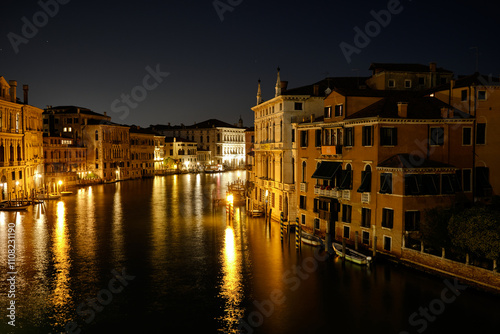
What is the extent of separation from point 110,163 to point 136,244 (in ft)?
155

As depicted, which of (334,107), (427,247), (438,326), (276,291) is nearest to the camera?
(438,326)

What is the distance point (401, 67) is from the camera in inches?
1313

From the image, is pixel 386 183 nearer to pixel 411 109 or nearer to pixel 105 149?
pixel 411 109

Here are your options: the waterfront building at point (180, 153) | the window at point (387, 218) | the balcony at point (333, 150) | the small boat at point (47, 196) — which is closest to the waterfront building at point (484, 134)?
the window at point (387, 218)

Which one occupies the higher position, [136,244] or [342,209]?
[342,209]

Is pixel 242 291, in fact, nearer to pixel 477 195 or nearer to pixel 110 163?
pixel 477 195

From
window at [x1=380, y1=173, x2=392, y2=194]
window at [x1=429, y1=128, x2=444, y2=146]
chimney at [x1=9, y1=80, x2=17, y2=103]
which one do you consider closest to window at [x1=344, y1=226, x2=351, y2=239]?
window at [x1=380, y1=173, x2=392, y2=194]

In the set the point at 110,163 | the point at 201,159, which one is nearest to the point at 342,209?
the point at 110,163

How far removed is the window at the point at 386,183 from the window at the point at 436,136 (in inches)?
119

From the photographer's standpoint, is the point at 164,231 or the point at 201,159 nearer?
the point at 164,231

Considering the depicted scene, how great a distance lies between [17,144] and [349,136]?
3514 cm

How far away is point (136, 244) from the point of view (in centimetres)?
2469

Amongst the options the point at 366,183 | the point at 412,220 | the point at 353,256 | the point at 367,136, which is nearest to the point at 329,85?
the point at 367,136

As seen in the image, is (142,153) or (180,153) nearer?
(142,153)
